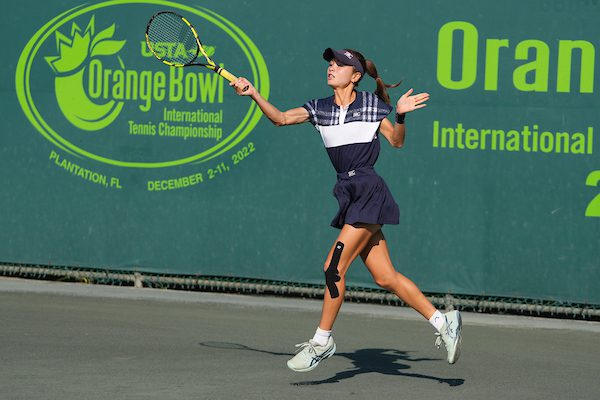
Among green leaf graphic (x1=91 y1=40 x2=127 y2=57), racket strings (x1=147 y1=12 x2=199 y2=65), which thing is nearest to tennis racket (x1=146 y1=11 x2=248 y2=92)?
racket strings (x1=147 y1=12 x2=199 y2=65)

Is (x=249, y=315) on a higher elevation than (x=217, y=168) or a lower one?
lower

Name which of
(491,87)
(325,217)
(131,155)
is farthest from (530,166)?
(131,155)

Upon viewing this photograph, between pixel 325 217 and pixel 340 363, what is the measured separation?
278cm

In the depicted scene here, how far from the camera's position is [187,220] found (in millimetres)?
11141

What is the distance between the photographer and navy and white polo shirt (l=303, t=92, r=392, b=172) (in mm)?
7620

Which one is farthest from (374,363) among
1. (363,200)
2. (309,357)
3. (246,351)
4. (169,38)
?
(169,38)

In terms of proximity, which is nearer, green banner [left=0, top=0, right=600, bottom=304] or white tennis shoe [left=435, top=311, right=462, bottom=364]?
white tennis shoe [left=435, top=311, right=462, bottom=364]

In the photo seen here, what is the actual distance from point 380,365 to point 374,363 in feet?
0.25

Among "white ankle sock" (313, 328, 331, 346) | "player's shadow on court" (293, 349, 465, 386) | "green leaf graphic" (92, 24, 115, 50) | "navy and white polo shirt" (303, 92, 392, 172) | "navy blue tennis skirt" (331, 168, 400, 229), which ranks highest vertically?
"green leaf graphic" (92, 24, 115, 50)

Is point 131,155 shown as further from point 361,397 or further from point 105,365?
point 361,397

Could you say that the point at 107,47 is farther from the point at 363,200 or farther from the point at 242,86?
the point at 363,200

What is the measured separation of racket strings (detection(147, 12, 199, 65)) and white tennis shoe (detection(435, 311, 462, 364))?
8.87 feet

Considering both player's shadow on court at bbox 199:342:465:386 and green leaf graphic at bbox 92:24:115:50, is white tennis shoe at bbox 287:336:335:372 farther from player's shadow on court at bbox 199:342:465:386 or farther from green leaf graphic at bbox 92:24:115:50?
green leaf graphic at bbox 92:24:115:50

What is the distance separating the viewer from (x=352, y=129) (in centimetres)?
762
